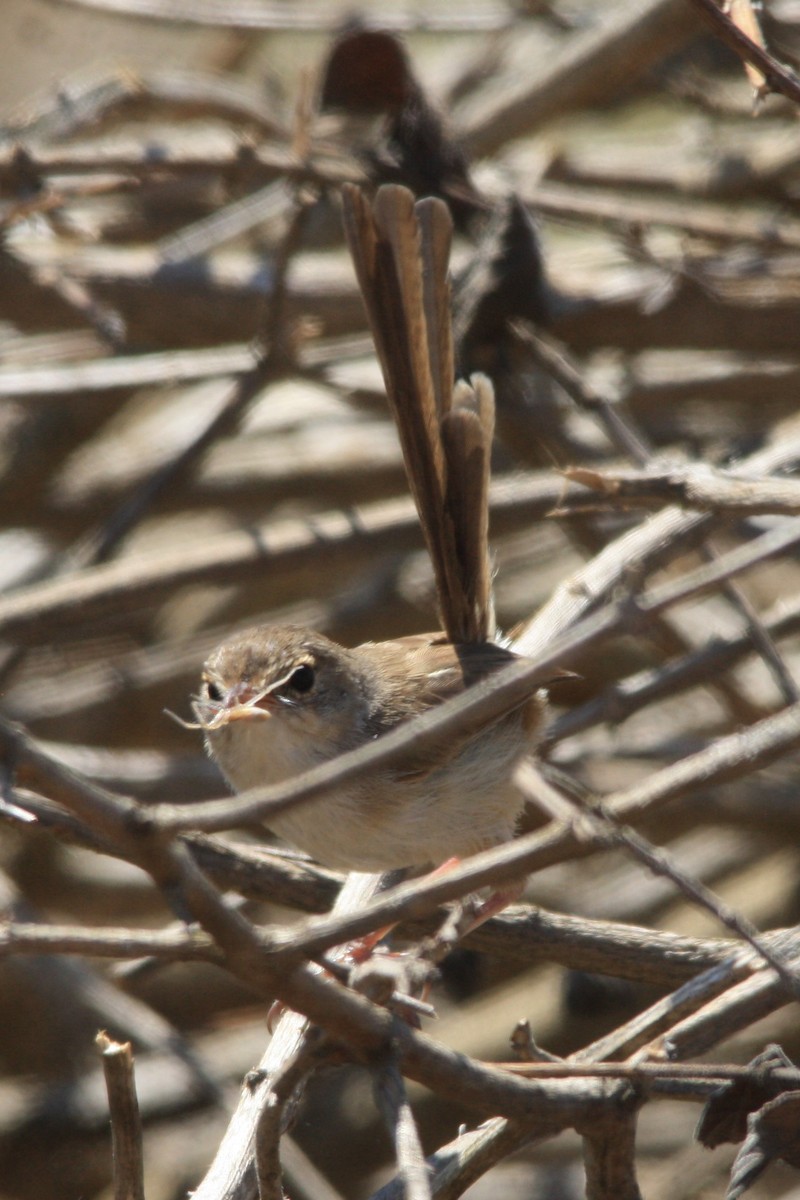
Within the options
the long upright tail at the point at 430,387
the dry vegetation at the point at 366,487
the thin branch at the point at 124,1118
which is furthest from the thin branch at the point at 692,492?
the thin branch at the point at 124,1118

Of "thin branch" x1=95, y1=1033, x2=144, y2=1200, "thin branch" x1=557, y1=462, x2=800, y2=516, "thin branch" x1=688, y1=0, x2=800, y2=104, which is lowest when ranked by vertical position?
"thin branch" x1=95, y1=1033, x2=144, y2=1200

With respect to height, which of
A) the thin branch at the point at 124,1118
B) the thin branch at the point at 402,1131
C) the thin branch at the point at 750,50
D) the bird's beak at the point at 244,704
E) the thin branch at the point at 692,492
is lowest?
the thin branch at the point at 402,1131

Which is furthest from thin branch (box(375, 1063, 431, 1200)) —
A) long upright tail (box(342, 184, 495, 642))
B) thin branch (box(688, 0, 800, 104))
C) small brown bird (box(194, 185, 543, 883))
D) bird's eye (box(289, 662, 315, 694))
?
thin branch (box(688, 0, 800, 104))

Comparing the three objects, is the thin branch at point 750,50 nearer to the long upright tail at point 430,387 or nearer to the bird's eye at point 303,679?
the long upright tail at point 430,387

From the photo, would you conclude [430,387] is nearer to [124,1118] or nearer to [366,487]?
[124,1118]

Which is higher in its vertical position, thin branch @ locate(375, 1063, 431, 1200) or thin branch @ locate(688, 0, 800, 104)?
thin branch @ locate(688, 0, 800, 104)

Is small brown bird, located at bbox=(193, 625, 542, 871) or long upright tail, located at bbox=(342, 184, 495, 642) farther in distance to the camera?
small brown bird, located at bbox=(193, 625, 542, 871)

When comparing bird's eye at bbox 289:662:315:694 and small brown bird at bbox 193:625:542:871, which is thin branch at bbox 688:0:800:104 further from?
bird's eye at bbox 289:662:315:694
